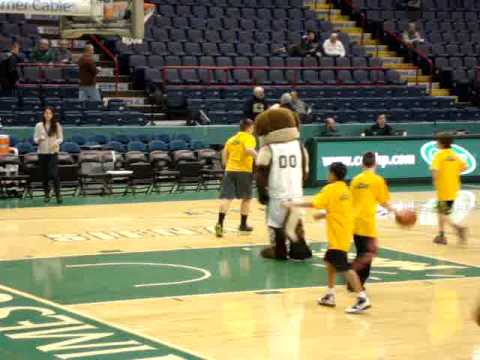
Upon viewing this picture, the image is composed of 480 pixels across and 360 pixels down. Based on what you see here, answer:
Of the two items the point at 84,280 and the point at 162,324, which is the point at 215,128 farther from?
the point at 162,324

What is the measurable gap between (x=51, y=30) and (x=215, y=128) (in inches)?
270

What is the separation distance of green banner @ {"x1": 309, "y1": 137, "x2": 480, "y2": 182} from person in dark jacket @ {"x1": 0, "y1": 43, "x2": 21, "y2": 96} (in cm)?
713

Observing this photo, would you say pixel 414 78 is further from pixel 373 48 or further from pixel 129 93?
pixel 129 93

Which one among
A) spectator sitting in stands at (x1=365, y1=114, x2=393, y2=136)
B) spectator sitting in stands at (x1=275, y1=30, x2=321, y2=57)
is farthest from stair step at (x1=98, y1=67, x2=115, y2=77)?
spectator sitting in stands at (x1=365, y1=114, x2=393, y2=136)

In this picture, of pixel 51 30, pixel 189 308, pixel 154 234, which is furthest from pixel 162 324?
pixel 51 30

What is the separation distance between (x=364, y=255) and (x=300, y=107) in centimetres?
1650

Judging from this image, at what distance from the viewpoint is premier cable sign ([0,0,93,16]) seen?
40.7ft

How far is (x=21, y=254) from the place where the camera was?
16.4 meters

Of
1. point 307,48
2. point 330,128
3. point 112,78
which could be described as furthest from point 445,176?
point 307,48

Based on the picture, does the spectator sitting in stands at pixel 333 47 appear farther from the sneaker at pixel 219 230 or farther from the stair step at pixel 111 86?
the sneaker at pixel 219 230

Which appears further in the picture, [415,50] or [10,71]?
[415,50]

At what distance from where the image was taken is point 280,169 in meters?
15.8

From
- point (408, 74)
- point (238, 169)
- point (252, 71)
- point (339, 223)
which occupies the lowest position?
point (238, 169)

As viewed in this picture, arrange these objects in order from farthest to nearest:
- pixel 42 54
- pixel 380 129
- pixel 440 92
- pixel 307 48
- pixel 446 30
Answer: pixel 446 30, pixel 440 92, pixel 307 48, pixel 380 129, pixel 42 54
